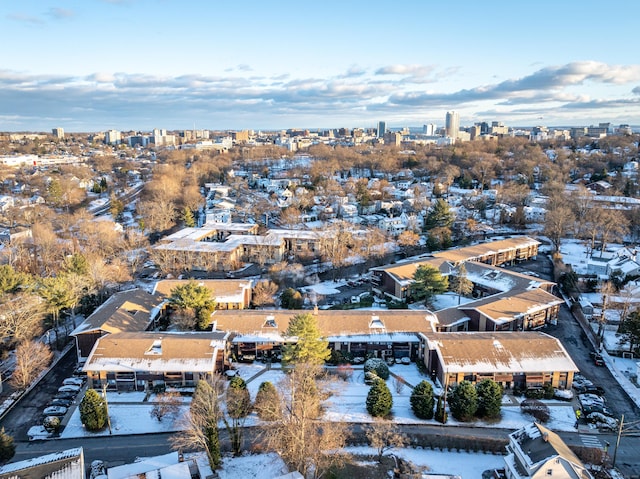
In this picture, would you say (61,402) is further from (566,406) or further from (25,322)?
(566,406)

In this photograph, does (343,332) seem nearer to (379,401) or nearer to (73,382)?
(379,401)

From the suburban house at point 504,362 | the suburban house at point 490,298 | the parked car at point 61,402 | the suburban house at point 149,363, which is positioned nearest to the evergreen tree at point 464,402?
the suburban house at point 504,362

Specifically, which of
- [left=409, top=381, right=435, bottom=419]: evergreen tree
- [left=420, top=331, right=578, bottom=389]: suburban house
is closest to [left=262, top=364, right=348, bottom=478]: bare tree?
[left=409, top=381, right=435, bottom=419]: evergreen tree

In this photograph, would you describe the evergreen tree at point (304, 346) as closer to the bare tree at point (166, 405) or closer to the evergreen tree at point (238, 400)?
the evergreen tree at point (238, 400)

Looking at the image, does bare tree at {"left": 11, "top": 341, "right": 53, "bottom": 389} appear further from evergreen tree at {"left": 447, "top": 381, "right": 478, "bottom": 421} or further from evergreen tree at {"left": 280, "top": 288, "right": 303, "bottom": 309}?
evergreen tree at {"left": 447, "top": 381, "right": 478, "bottom": 421}

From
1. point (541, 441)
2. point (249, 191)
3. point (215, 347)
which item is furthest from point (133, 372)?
point (249, 191)

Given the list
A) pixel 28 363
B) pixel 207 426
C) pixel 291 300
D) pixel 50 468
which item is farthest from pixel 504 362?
pixel 28 363
